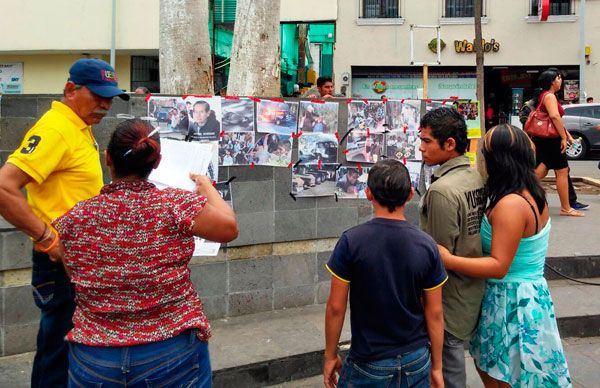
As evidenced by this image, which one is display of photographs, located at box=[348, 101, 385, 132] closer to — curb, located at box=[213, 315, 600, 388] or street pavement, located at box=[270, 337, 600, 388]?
curb, located at box=[213, 315, 600, 388]

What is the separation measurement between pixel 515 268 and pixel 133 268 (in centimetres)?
184

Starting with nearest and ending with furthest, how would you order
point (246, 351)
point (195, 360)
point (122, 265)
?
point (122, 265) → point (195, 360) → point (246, 351)

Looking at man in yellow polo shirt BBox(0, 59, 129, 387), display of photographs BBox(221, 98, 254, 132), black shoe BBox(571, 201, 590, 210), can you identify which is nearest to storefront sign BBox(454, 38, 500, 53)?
black shoe BBox(571, 201, 590, 210)

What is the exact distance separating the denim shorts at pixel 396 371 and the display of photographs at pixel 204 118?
2.44 meters

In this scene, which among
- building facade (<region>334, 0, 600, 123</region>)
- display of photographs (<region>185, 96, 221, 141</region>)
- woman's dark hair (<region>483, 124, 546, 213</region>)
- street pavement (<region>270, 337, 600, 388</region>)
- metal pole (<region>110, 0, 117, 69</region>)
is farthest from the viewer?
building facade (<region>334, 0, 600, 123</region>)

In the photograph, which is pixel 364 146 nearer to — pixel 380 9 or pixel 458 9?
pixel 380 9

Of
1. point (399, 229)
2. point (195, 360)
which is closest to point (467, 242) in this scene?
point (399, 229)

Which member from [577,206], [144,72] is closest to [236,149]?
[577,206]

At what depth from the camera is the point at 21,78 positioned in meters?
22.8

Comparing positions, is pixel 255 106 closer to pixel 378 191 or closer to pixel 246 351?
pixel 246 351

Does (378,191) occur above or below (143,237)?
above

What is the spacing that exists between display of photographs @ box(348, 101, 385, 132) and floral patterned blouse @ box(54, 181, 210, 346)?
307 cm

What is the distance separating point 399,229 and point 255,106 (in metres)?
2.48

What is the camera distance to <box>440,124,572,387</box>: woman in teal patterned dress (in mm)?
2900
